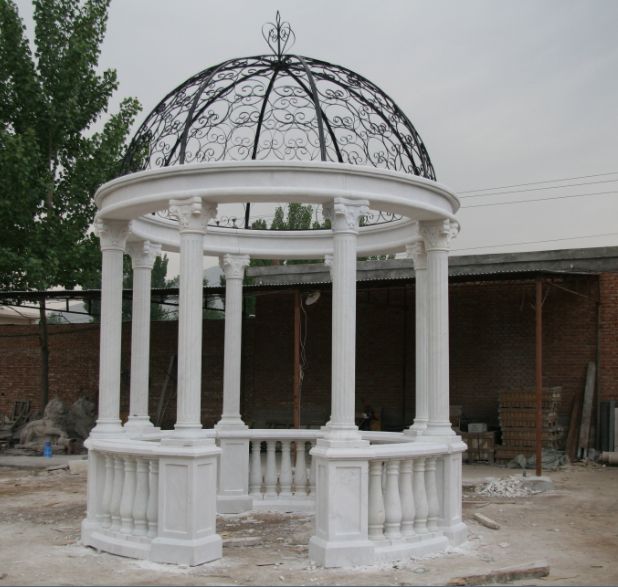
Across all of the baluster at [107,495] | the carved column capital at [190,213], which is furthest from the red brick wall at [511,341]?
the baluster at [107,495]

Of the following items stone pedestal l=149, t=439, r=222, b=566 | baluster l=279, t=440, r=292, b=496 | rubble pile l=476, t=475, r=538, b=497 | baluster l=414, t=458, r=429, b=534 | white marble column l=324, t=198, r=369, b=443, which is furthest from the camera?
rubble pile l=476, t=475, r=538, b=497

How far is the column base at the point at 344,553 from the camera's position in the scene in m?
8.12

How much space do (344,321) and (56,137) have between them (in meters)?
15.9

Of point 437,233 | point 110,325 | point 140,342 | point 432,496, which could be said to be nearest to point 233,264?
point 140,342

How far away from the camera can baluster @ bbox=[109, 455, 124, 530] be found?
29.4 ft

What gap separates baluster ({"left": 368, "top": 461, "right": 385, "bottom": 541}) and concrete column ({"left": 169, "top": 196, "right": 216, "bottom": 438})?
1.80 meters

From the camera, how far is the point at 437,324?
9789 millimetres

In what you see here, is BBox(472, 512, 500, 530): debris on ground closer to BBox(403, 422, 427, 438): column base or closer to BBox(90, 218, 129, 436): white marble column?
BBox(403, 422, 427, 438): column base

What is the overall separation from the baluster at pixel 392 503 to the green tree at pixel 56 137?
1423cm

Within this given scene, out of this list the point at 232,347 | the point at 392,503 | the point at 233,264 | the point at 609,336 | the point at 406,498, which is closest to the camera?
the point at 392,503

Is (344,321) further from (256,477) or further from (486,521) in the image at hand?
(256,477)

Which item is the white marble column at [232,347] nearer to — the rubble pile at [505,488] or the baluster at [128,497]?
the baluster at [128,497]

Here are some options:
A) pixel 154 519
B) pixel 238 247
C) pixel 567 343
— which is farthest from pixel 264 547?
pixel 567 343

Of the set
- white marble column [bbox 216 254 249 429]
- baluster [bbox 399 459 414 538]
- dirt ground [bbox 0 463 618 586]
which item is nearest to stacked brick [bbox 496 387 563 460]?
dirt ground [bbox 0 463 618 586]
